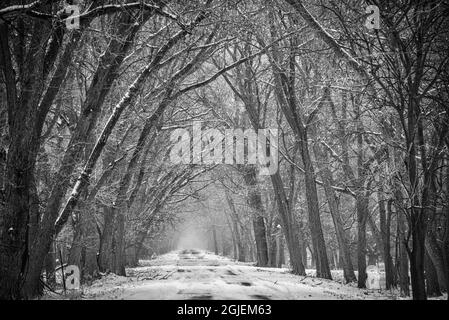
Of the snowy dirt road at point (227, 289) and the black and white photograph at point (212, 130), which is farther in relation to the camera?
the snowy dirt road at point (227, 289)

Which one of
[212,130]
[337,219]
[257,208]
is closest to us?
[337,219]

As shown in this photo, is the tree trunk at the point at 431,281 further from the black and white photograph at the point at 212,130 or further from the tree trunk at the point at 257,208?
the tree trunk at the point at 257,208

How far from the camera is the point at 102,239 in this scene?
55.0ft

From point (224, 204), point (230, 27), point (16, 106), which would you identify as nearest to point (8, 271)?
point (16, 106)

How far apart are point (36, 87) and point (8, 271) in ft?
9.86

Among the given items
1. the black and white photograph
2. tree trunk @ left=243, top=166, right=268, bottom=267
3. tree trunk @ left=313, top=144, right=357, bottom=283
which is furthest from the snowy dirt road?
tree trunk @ left=243, top=166, right=268, bottom=267

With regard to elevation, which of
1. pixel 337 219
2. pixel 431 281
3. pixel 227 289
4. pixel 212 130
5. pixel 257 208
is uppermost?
pixel 212 130

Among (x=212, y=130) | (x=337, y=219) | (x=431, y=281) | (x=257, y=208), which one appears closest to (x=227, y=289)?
(x=431, y=281)

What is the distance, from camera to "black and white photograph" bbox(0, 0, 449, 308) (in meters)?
7.15

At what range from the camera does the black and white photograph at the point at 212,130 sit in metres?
7.15

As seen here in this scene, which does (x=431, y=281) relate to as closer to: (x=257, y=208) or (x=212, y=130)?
(x=257, y=208)

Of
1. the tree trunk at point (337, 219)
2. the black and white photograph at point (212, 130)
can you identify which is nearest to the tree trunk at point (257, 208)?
the black and white photograph at point (212, 130)

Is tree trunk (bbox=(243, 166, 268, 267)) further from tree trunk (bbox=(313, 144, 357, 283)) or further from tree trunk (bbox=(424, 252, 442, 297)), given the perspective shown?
tree trunk (bbox=(424, 252, 442, 297))

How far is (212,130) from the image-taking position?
24203 millimetres
